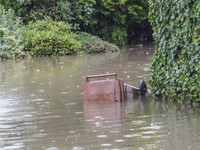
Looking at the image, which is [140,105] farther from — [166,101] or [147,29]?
[147,29]

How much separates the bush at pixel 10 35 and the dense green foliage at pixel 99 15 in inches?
56.1

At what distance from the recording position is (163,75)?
9.48 metres

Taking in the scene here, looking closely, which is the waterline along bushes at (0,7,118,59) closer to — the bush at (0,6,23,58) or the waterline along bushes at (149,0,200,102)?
the bush at (0,6,23,58)

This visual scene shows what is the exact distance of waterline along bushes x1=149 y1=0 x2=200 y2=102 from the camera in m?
8.50

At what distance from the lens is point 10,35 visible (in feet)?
86.0

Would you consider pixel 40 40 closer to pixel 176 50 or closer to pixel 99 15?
pixel 99 15

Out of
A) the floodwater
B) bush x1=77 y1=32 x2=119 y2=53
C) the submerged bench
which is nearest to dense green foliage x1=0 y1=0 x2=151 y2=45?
bush x1=77 y1=32 x2=119 y2=53

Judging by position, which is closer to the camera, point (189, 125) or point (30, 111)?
point (189, 125)

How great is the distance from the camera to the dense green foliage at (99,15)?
3039cm

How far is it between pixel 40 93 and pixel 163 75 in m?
3.46

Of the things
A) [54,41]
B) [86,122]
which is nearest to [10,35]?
[54,41]

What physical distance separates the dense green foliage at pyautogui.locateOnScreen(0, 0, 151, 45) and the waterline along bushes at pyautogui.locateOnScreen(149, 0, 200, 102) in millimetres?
20761

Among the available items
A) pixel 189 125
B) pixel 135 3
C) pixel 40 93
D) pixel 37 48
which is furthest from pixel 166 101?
pixel 135 3

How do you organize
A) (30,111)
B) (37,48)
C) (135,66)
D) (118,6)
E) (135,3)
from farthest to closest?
(135,3), (118,6), (37,48), (135,66), (30,111)
